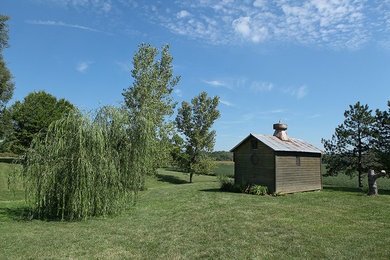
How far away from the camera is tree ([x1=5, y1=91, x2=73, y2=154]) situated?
3503 centimetres

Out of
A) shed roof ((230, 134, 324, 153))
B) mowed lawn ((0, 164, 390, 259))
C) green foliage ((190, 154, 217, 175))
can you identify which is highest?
shed roof ((230, 134, 324, 153))

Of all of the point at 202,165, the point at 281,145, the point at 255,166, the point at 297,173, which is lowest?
the point at 202,165

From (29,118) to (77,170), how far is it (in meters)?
32.9

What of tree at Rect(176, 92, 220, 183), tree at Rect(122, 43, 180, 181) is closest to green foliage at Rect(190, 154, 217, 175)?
tree at Rect(176, 92, 220, 183)

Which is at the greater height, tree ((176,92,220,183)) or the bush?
tree ((176,92,220,183))

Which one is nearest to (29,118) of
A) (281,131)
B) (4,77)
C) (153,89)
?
(4,77)

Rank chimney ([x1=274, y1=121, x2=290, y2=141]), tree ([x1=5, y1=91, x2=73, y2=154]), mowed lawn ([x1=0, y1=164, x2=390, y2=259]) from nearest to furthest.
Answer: mowed lawn ([x1=0, y1=164, x2=390, y2=259]), chimney ([x1=274, y1=121, x2=290, y2=141]), tree ([x1=5, y1=91, x2=73, y2=154])

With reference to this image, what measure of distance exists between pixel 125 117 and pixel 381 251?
10907 mm

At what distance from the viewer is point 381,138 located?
23422 millimetres

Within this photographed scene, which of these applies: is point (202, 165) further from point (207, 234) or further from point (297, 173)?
point (207, 234)

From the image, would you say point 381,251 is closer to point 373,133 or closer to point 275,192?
point 275,192

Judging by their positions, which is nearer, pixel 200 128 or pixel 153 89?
pixel 153 89

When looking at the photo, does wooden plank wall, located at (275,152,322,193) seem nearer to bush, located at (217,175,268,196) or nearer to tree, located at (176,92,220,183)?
bush, located at (217,175,268,196)

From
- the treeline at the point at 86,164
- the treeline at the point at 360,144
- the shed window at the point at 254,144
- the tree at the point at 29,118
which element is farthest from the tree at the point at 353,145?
the tree at the point at 29,118
